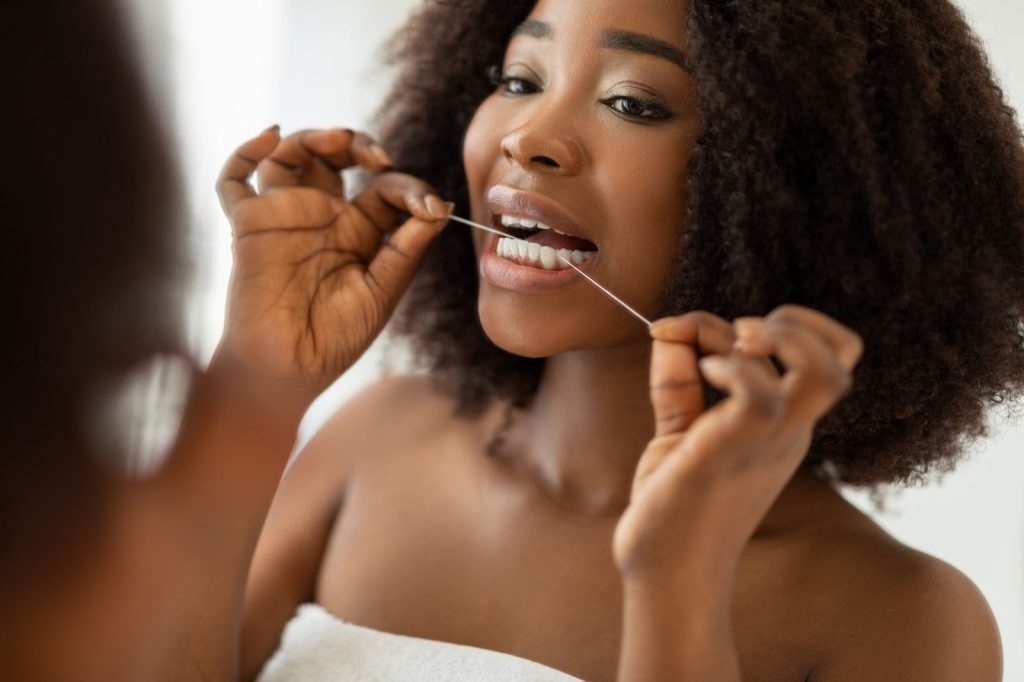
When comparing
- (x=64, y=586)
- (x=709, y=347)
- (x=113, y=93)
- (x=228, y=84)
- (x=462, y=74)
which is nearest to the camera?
(x=113, y=93)

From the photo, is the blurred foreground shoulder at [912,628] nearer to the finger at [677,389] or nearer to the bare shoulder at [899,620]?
the bare shoulder at [899,620]

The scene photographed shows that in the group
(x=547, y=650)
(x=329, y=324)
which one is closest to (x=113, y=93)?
(x=329, y=324)

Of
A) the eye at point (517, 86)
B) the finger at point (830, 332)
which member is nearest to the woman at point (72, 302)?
the finger at point (830, 332)

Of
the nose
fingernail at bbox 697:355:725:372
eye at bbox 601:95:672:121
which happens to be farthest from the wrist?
fingernail at bbox 697:355:725:372

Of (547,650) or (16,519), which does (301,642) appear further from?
(16,519)

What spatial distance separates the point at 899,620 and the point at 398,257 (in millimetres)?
816

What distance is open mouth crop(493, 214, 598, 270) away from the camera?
4.45 feet

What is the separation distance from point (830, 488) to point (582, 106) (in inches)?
24.6

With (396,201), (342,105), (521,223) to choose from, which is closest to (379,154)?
(396,201)

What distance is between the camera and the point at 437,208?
1.54 meters

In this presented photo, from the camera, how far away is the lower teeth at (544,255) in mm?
1354

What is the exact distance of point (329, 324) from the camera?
152cm

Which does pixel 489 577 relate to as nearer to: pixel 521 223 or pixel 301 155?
pixel 521 223

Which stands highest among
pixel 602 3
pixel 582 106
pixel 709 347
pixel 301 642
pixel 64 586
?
pixel 602 3
